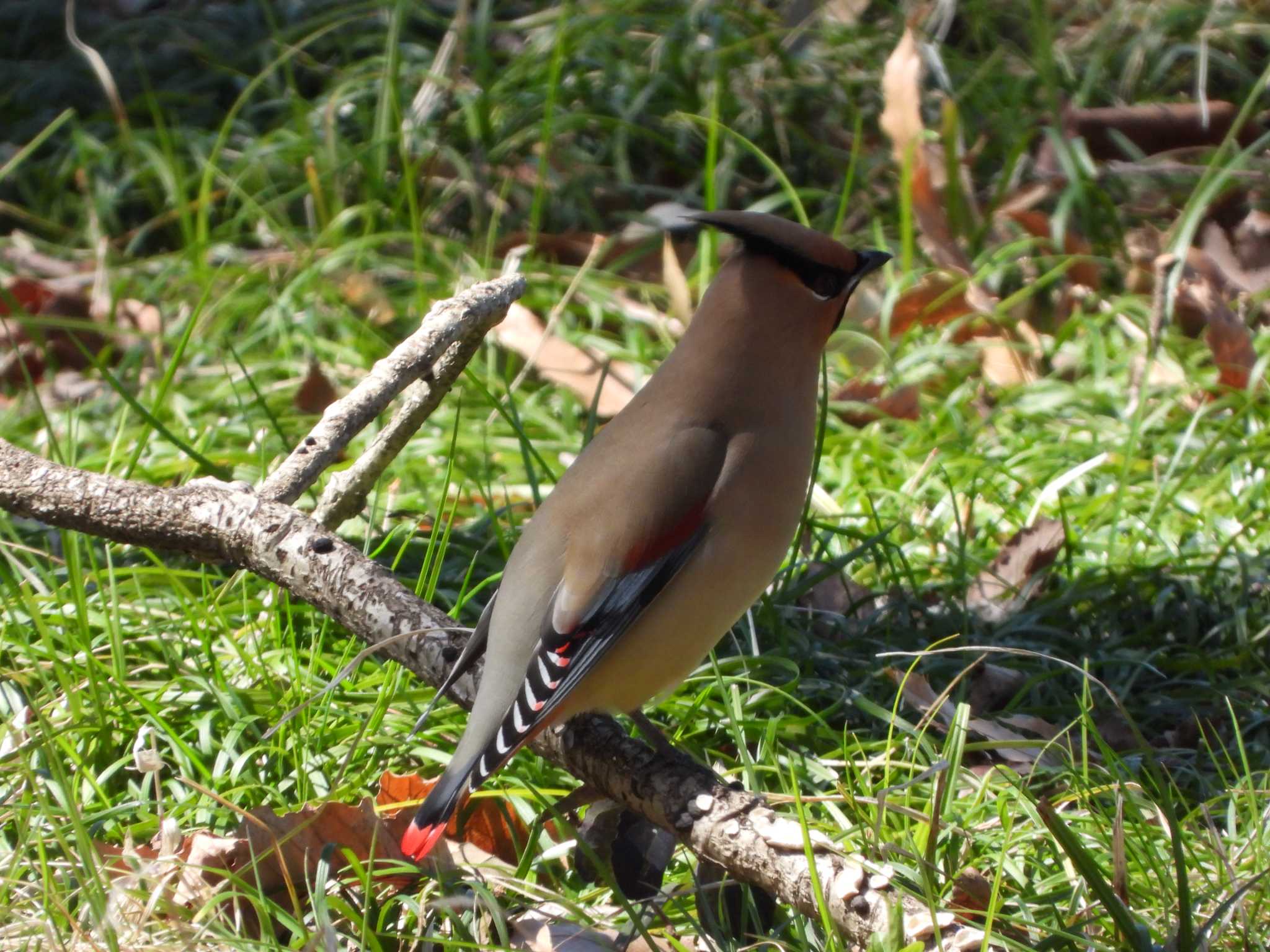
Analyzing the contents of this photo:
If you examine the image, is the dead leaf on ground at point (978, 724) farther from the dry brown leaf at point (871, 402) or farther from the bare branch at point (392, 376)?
the dry brown leaf at point (871, 402)

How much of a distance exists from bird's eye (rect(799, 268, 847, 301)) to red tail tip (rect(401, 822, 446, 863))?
1.21m

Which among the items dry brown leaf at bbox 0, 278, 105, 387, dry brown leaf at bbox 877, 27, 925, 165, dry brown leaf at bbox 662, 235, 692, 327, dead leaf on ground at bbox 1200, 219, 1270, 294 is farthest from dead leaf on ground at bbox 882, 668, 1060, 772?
dry brown leaf at bbox 0, 278, 105, 387

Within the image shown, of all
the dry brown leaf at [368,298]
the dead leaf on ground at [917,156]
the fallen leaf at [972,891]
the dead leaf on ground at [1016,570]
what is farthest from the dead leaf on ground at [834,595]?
the dry brown leaf at [368,298]

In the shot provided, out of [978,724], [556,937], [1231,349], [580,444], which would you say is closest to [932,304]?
[1231,349]

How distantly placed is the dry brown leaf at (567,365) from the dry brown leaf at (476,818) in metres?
1.90

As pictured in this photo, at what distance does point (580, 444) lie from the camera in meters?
4.25

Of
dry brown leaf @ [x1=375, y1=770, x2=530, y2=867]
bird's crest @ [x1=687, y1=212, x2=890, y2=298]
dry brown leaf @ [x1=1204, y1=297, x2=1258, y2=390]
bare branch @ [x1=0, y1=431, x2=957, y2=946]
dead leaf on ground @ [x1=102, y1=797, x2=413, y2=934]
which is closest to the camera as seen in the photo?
bare branch @ [x1=0, y1=431, x2=957, y2=946]

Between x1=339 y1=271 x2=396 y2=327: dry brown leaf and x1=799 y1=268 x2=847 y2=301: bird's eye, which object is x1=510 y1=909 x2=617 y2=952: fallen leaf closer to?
x1=799 y1=268 x2=847 y2=301: bird's eye

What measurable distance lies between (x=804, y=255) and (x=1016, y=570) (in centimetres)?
111

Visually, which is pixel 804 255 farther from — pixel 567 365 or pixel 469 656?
pixel 567 365

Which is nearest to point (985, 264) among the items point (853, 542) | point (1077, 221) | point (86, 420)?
point (1077, 221)

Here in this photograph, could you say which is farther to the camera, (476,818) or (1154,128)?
(1154,128)

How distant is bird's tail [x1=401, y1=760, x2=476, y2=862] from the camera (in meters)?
2.29

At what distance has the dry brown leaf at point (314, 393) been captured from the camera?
14.4 ft
